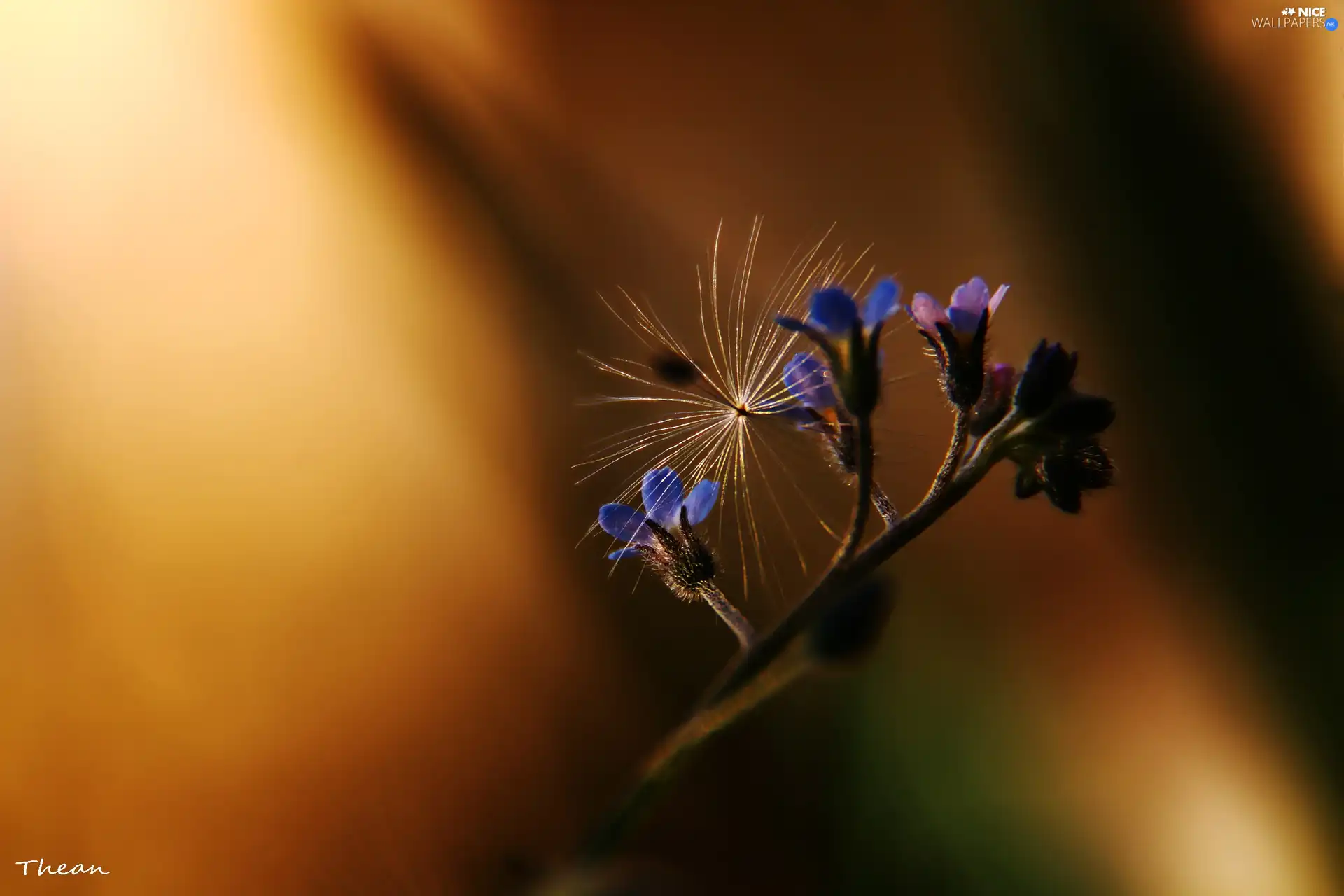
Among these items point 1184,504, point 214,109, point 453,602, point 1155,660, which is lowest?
point 1155,660

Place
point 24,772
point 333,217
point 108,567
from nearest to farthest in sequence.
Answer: point 24,772, point 108,567, point 333,217

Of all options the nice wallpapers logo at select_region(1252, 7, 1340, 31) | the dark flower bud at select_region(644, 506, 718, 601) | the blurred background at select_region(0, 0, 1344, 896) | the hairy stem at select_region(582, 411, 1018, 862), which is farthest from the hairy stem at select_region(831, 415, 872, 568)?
the nice wallpapers logo at select_region(1252, 7, 1340, 31)

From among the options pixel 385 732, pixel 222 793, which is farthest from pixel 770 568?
pixel 222 793

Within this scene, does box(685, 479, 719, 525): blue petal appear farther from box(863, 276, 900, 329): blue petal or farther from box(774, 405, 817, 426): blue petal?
→ box(863, 276, 900, 329): blue petal

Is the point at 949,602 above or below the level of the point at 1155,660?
above

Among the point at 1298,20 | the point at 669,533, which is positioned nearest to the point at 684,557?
the point at 669,533

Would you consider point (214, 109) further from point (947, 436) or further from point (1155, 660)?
point (1155, 660)

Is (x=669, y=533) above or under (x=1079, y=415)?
above

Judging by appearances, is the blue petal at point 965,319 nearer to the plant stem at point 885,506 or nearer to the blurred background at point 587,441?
the plant stem at point 885,506

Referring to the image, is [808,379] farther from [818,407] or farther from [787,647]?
[787,647]
